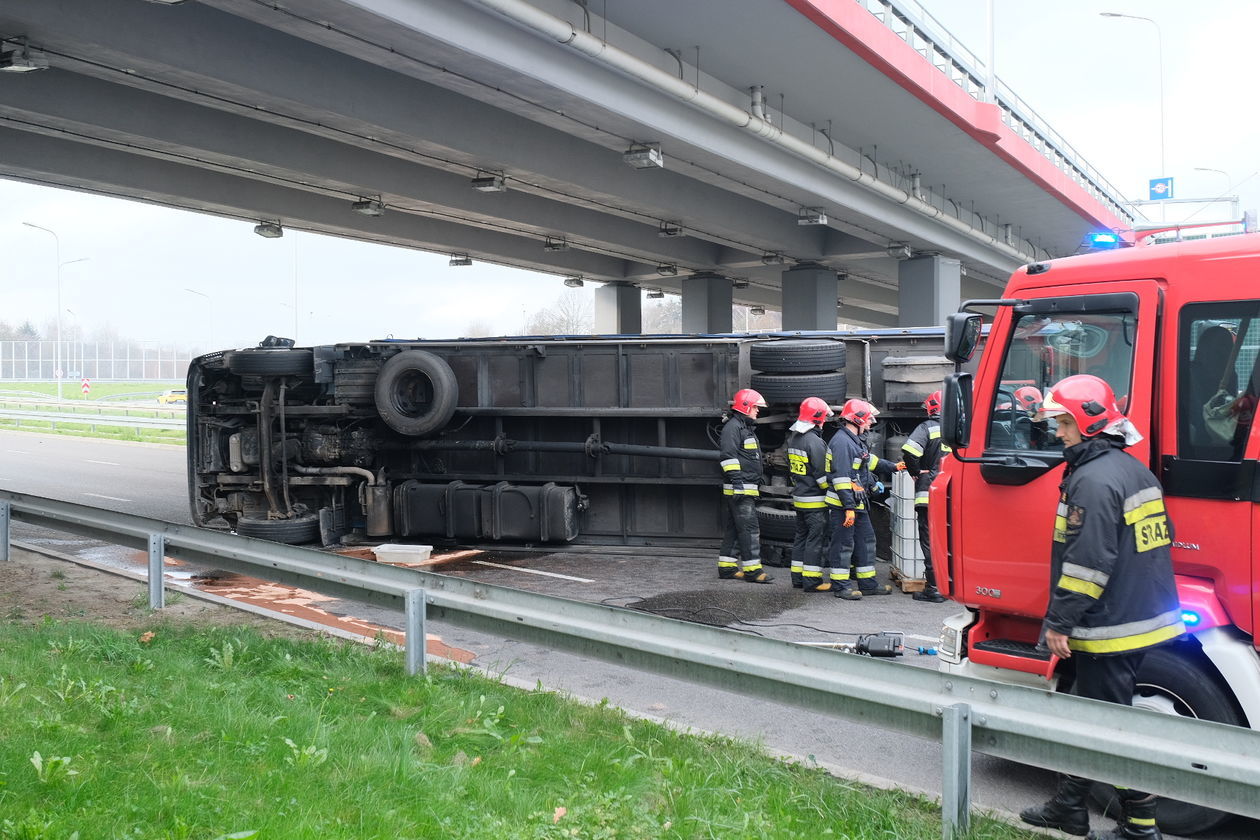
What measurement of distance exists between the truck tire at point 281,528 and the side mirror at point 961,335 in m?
9.38

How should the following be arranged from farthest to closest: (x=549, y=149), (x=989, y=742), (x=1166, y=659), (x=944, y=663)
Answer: (x=549, y=149)
(x=944, y=663)
(x=1166, y=659)
(x=989, y=742)

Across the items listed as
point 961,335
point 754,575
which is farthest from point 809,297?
point 961,335

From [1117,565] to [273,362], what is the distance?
422 inches

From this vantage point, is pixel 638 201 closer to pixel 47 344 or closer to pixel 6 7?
pixel 6 7

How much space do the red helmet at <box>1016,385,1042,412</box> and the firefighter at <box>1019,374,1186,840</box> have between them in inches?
28.0

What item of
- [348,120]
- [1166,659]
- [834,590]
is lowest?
[834,590]

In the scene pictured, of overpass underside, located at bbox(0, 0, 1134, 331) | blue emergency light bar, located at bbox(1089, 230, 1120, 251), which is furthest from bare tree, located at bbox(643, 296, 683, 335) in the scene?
blue emergency light bar, located at bbox(1089, 230, 1120, 251)

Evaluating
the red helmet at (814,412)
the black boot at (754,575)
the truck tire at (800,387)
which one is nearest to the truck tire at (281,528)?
the black boot at (754,575)

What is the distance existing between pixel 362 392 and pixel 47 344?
257 ft

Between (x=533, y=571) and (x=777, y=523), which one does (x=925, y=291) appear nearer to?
(x=777, y=523)

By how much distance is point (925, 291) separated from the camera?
980 inches

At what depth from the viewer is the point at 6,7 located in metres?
8.84

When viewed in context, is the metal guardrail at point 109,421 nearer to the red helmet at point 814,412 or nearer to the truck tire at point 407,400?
the truck tire at point 407,400

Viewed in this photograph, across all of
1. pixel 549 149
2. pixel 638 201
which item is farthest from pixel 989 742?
pixel 638 201
